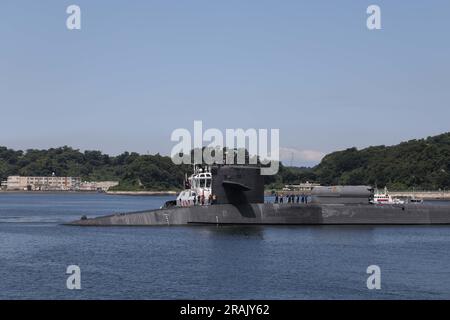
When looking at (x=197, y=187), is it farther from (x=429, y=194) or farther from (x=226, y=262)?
(x=429, y=194)

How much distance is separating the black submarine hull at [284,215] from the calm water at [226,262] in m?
0.95

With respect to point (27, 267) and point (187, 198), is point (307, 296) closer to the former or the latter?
point (27, 267)

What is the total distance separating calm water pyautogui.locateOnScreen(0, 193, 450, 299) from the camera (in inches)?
1131

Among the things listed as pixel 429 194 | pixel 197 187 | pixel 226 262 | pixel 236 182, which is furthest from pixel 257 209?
pixel 429 194

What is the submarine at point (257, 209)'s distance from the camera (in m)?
50.1

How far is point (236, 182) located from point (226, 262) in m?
14.3

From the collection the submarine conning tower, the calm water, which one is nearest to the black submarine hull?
the submarine conning tower

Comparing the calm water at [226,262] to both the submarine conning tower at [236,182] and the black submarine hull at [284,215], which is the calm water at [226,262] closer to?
the black submarine hull at [284,215]

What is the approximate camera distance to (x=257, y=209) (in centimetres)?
5081

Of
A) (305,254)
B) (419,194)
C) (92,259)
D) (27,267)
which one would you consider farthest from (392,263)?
(419,194)

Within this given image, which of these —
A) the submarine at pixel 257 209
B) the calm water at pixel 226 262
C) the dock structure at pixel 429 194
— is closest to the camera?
the calm water at pixel 226 262

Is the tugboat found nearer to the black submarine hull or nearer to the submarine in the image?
the submarine

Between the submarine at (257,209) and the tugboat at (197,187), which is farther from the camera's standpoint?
the tugboat at (197,187)


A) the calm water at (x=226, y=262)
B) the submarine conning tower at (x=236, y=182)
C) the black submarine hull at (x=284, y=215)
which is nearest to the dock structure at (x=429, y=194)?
the black submarine hull at (x=284, y=215)
